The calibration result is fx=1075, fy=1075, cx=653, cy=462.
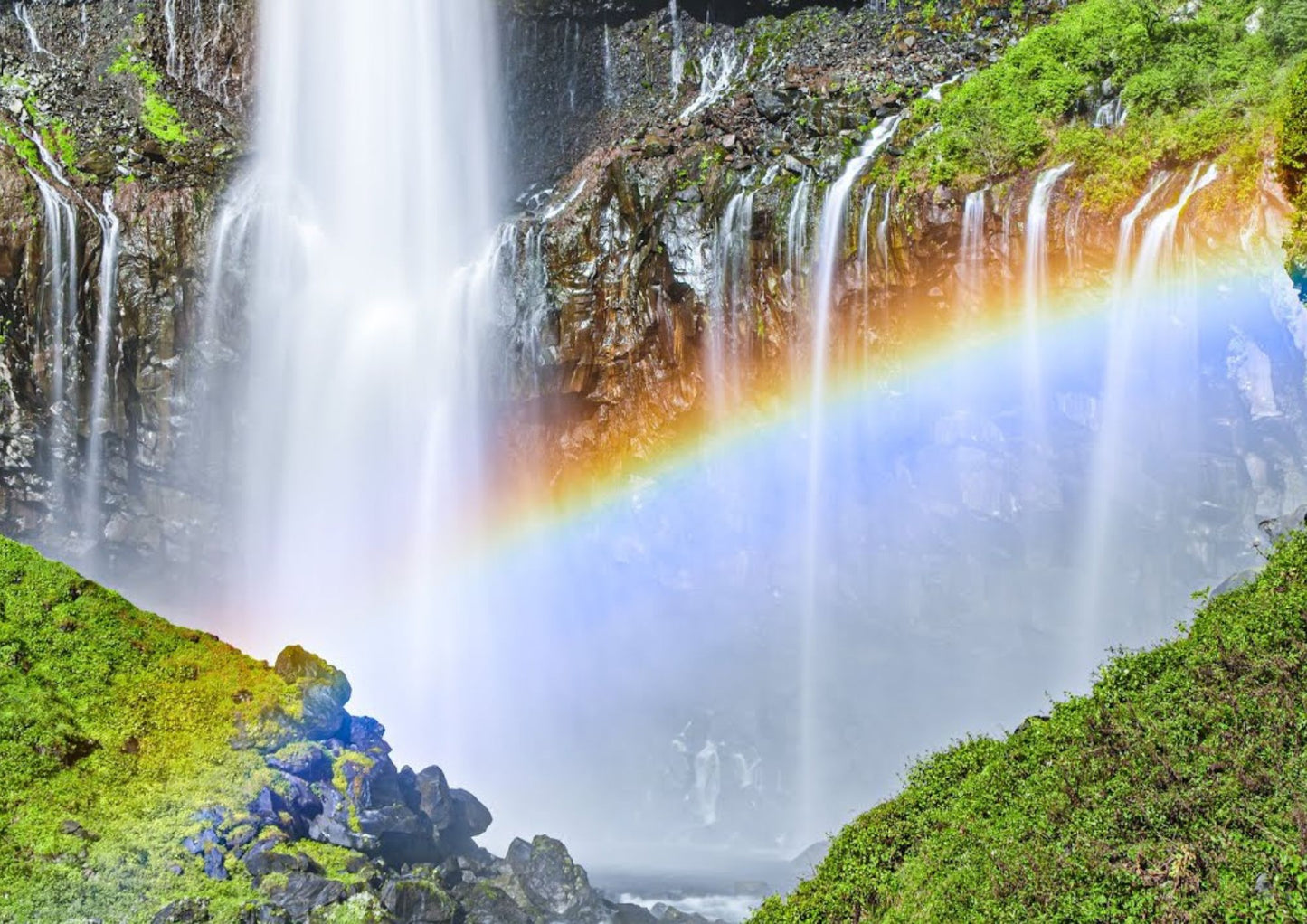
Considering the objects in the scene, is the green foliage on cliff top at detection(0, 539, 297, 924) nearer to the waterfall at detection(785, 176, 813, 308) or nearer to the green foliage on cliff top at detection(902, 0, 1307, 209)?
the waterfall at detection(785, 176, 813, 308)

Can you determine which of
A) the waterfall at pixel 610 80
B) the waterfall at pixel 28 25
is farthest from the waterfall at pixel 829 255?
the waterfall at pixel 28 25

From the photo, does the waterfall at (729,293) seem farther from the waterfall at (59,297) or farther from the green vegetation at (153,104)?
the green vegetation at (153,104)

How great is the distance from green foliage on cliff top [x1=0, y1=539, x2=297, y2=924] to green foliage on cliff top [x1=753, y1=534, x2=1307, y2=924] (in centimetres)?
771

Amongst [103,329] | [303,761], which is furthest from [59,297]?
[303,761]

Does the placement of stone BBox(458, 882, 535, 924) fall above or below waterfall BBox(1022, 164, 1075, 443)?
below

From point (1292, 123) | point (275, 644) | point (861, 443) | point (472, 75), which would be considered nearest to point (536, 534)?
point (275, 644)

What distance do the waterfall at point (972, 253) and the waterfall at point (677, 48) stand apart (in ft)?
49.8

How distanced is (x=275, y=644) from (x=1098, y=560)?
2253cm

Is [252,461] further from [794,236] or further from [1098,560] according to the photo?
[1098,560]

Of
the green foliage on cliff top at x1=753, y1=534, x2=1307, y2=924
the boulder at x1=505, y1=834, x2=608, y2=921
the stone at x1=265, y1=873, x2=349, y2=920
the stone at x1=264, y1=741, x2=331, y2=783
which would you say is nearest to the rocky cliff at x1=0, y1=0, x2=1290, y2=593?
the boulder at x1=505, y1=834, x2=608, y2=921

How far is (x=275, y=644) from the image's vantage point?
31125 mm

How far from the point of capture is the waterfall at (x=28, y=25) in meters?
35.0

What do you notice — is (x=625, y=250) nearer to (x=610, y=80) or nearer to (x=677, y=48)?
(x=610, y=80)

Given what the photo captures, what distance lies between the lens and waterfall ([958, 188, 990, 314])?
2491 cm
